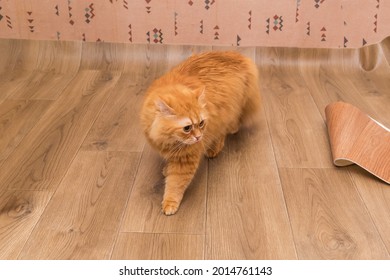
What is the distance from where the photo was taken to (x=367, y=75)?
2783 millimetres

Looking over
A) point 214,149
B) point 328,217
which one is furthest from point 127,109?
point 328,217

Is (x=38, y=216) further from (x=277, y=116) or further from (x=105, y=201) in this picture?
(x=277, y=116)

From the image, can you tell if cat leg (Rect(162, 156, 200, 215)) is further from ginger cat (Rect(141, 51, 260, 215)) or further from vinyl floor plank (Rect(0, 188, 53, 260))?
vinyl floor plank (Rect(0, 188, 53, 260))

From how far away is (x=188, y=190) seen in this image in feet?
5.68

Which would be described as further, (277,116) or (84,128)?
(277,116)

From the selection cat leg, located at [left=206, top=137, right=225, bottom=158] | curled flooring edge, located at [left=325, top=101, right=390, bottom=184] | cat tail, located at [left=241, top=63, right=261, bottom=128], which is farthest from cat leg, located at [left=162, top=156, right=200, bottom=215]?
curled flooring edge, located at [left=325, top=101, right=390, bottom=184]

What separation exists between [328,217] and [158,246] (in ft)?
1.92

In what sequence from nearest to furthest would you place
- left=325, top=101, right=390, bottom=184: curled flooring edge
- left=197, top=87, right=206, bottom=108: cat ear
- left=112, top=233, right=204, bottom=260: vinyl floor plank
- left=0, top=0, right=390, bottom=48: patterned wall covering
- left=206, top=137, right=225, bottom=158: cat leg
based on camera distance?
left=112, top=233, right=204, bottom=260: vinyl floor plank, left=197, top=87, right=206, bottom=108: cat ear, left=325, top=101, right=390, bottom=184: curled flooring edge, left=206, top=137, right=225, bottom=158: cat leg, left=0, top=0, right=390, bottom=48: patterned wall covering

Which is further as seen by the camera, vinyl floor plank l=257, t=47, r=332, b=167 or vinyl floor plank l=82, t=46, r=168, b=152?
vinyl floor plank l=82, t=46, r=168, b=152

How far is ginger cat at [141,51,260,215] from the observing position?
1574 millimetres

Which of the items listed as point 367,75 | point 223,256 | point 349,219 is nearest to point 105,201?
point 223,256

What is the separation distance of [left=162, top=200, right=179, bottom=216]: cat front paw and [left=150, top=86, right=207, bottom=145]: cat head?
0.21 meters

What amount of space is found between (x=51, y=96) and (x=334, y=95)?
1.55 metres

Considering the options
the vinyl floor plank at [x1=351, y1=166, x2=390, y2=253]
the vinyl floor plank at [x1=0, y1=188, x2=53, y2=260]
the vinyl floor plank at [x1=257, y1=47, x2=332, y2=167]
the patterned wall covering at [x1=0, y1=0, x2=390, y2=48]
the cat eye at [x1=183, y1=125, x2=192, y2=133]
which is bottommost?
the vinyl floor plank at [x1=257, y1=47, x2=332, y2=167]
